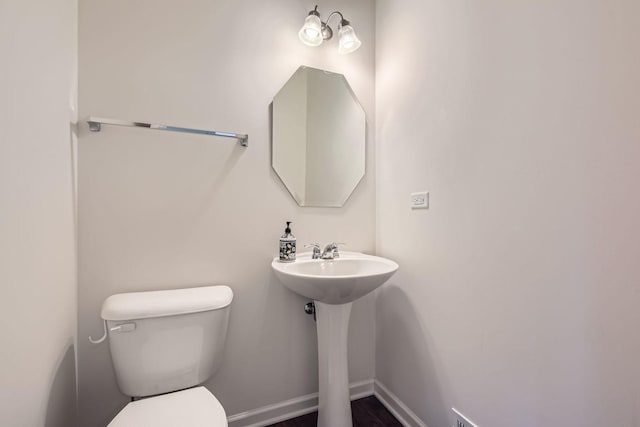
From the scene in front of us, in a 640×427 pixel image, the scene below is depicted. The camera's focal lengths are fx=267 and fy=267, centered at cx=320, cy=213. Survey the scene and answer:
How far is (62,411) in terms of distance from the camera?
0.90 m

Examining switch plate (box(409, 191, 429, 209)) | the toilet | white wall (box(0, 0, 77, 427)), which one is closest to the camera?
white wall (box(0, 0, 77, 427))

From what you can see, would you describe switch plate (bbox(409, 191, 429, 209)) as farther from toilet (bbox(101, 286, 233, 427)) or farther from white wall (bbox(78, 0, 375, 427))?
toilet (bbox(101, 286, 233, 427))

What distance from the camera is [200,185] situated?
1.27 meters

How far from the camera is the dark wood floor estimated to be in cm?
137

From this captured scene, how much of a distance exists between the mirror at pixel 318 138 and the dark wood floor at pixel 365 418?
115 centimetres

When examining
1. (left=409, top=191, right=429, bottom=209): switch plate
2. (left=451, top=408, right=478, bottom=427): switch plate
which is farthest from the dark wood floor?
(left=409, top=191, right=429, bottom=209): switch plate

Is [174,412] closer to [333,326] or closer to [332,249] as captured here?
[333,326]

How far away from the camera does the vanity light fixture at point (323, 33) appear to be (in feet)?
4.49

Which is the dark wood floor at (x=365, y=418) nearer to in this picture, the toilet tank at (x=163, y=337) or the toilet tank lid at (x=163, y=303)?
the toilet tank at (x=163, y=337)

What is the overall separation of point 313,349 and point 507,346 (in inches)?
37.1

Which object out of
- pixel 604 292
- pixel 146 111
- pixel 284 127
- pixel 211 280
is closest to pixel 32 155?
pixel 146 111

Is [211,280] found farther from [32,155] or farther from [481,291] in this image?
[481,291]

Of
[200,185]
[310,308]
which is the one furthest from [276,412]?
[200,185]

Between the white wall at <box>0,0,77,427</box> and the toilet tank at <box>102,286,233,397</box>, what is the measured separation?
0.16 m
